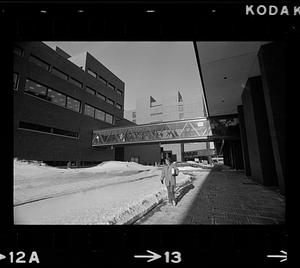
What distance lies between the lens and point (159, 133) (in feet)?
73.8

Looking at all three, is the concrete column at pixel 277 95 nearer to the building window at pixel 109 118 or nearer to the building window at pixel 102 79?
the building window at pixel 109 118

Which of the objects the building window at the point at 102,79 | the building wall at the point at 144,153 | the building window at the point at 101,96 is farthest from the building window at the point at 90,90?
the building wall at the point at 144,153

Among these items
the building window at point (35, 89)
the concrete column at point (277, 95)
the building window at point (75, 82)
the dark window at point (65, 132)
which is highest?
the building window at point (75, 82)

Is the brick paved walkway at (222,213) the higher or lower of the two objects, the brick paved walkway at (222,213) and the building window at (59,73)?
the lower

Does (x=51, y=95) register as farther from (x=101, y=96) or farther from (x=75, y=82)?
(x=101, y=96)

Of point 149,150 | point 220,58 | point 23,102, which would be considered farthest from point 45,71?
point 149,150

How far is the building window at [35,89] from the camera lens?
1568 cm
